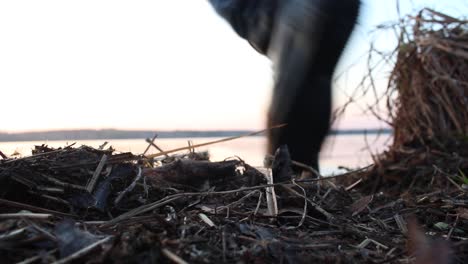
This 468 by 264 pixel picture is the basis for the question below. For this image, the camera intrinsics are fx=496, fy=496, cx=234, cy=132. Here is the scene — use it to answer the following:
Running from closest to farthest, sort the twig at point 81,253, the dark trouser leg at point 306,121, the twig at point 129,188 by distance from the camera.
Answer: the twig at point 81,253 < the twig at point 129,188 < the dark trouser leg at point 306,121

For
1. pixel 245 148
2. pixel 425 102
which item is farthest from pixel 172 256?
pixel 425 102

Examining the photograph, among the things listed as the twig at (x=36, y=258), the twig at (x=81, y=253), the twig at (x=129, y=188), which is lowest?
the twig at (x=36, y=258)

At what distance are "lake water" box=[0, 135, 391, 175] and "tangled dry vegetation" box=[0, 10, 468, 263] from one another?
0.07 meters

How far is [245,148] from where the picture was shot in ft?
9.33

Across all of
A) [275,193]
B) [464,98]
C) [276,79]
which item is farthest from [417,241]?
[464,98]

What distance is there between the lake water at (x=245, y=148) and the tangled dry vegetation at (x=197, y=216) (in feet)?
0.22

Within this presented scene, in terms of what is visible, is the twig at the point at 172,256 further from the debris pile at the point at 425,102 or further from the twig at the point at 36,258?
the debris pile at the point at 425,102

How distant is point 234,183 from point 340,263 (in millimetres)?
593

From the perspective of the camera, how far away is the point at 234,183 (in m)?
1.34

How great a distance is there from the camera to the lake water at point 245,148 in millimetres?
1214

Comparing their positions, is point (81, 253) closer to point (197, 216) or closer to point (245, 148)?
point (197, 216)

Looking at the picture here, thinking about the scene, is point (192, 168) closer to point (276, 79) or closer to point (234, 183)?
point (234, 183)

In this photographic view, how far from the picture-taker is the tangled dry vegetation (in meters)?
0.71

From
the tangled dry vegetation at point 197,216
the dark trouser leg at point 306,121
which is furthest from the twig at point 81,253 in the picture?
the dark trouser leg at point 306,121
